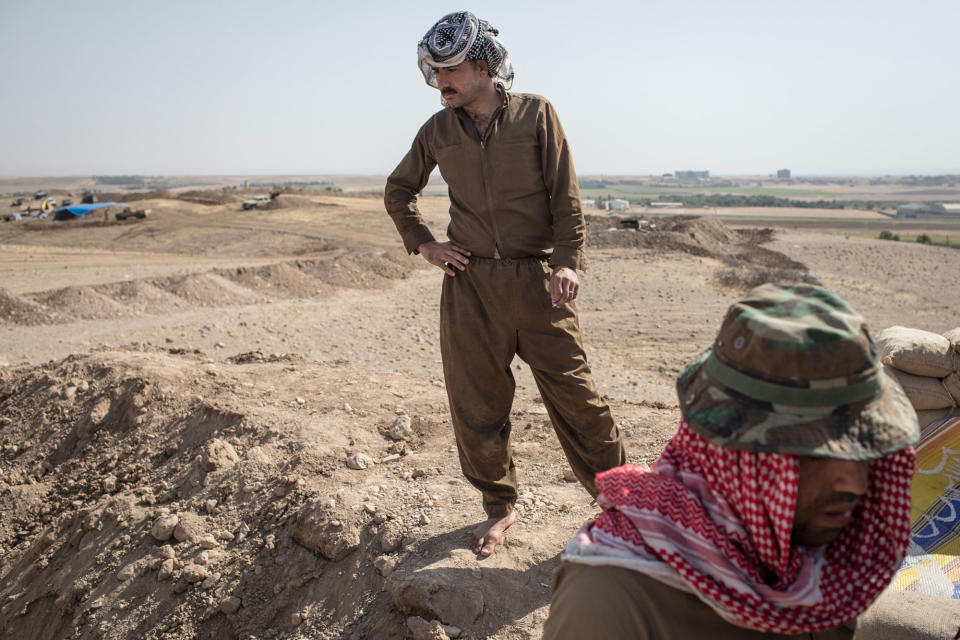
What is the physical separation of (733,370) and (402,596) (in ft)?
6.74

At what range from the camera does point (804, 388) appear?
A: 41.1 inches

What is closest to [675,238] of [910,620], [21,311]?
[21,311]

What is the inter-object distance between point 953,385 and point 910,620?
1.63m

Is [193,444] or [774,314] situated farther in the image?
[193,444]

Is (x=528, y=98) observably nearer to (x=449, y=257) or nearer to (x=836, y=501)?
(x=449, y=257)

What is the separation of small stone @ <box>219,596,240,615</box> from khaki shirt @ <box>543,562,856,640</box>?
2363 mm

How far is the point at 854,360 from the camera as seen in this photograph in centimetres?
105

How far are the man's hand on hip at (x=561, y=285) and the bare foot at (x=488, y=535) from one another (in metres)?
1.03

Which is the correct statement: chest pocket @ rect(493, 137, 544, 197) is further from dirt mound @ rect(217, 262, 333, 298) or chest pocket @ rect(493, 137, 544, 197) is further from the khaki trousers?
dirt mound @ rect(217, 262, 333, 298)

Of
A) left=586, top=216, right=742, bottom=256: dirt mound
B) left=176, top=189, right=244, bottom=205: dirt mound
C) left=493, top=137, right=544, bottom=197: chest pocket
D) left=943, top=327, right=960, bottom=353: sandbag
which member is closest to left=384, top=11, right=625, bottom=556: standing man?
left=493, top=137, right=544, bottom=197: chest pocket

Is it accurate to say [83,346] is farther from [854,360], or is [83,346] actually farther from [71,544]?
[854,360]

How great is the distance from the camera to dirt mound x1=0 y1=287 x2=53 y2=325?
8172mm

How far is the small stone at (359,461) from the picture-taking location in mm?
3763

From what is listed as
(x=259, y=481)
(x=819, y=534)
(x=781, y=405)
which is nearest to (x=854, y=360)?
(x=781, y=405)
